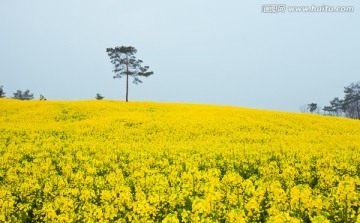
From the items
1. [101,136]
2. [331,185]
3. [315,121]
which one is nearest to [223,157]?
[331,185]

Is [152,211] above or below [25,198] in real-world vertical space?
above

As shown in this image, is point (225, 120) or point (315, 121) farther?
point (315, 121)

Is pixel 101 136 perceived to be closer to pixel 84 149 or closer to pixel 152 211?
pixel 84 149

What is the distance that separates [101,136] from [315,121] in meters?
21.6

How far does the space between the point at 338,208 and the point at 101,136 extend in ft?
65.1

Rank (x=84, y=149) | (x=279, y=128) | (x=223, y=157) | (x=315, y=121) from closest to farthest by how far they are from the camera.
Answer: (x=223, y=157), (x=84, y=149), (x=279, y=128), (x=315, y=121)

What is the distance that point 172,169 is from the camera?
488 inches

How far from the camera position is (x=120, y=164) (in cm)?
1420

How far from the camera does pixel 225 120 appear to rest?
30.6 m

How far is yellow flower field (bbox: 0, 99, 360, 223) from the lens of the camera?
639cm

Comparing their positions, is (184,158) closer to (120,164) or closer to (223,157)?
(223,157)

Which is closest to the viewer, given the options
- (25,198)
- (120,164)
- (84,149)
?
Result: (25,198)

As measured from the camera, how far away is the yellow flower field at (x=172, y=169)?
21.0ft

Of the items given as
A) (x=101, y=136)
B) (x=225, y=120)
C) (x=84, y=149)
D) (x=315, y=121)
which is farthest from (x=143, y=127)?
(x=315, y=121)
